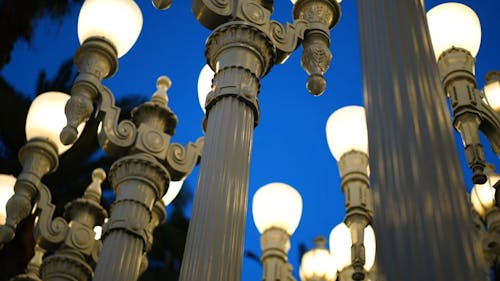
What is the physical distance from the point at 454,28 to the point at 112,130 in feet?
10.6

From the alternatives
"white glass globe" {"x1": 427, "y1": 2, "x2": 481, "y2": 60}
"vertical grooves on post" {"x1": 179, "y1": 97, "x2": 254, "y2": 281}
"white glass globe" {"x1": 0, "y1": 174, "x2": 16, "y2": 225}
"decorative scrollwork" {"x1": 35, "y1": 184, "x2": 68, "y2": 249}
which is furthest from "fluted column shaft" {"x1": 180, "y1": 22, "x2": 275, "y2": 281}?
"white glass globe" {"x1": 0, "y1": 174, "x2": 16, "y2": 225}

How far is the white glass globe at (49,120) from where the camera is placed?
24.0 feet

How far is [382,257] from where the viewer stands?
9.55 feet

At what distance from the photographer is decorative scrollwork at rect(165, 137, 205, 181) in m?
6.64

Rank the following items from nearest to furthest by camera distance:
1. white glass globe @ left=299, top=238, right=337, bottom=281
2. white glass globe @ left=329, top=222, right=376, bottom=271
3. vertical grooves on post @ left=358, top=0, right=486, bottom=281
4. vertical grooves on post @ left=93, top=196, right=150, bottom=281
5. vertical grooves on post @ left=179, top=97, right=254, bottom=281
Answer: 1. vertical grooves on post @ left=358, top=0, right=486, bottom=281
2. vertical grooves on post @ left=179, top=97, right=254, bottom=281
3. vertical grooves on post @ left=93, top=196, right=150, bottom=281
4. white glass globe @ left=329, top=222, right=376, bottom=271
5. white glass globe @ left=299, top=238, right=337, bottom=281

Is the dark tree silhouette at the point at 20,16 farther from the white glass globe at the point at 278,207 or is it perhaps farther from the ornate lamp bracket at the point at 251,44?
the ornate lamp bracket at the point at 251,44

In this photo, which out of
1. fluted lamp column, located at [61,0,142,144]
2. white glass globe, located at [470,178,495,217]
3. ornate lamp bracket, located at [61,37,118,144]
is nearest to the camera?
ornate lamp bracket, located at [61,37,118,144]

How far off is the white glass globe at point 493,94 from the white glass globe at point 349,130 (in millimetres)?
1240

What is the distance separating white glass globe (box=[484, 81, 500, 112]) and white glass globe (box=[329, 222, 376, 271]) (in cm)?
215

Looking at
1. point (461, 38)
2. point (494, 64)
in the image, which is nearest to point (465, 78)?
point (461, 38)

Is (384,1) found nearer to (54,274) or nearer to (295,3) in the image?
(295,3)

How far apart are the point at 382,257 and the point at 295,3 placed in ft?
12.1

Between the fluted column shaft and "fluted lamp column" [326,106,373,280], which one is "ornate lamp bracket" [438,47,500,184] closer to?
"fluted lamp column" [326,106,373,280]

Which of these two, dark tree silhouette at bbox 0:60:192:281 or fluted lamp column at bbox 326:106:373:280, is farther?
dark tree silhouette at bbox 0:60:192:281
